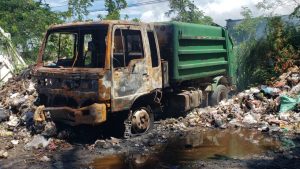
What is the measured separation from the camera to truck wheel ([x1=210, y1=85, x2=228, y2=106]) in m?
10.1

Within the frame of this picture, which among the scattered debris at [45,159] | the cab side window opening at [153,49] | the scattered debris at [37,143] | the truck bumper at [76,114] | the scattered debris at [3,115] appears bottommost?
the scattered debris at [45,159]

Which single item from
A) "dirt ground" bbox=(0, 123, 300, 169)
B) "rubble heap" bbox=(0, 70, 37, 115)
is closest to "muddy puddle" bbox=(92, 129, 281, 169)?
"dirt ground" bbox=(0, 123, 300, 169)

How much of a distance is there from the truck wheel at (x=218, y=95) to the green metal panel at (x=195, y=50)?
40 centimetres

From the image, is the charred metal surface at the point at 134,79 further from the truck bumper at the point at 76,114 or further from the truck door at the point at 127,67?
the truck bumper at the point at 76,114

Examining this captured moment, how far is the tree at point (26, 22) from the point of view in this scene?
55.5ft

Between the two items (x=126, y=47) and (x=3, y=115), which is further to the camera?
(x=3, y=115)

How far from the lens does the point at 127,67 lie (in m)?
6.70

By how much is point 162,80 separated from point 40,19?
11747 mm

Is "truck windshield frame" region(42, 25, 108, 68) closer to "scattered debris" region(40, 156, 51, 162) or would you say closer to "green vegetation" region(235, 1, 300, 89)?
"scattered debris" region(40, 156, 51, 162)

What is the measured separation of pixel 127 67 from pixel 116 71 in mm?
314

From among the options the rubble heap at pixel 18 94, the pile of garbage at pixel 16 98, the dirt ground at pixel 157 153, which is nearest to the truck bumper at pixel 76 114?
the dirt ground at pixel 157 153

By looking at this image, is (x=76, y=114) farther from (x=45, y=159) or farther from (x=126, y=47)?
(x=126, y=47)

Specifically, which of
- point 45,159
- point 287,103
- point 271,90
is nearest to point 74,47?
point 45,159

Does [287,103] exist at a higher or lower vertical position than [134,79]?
lower
